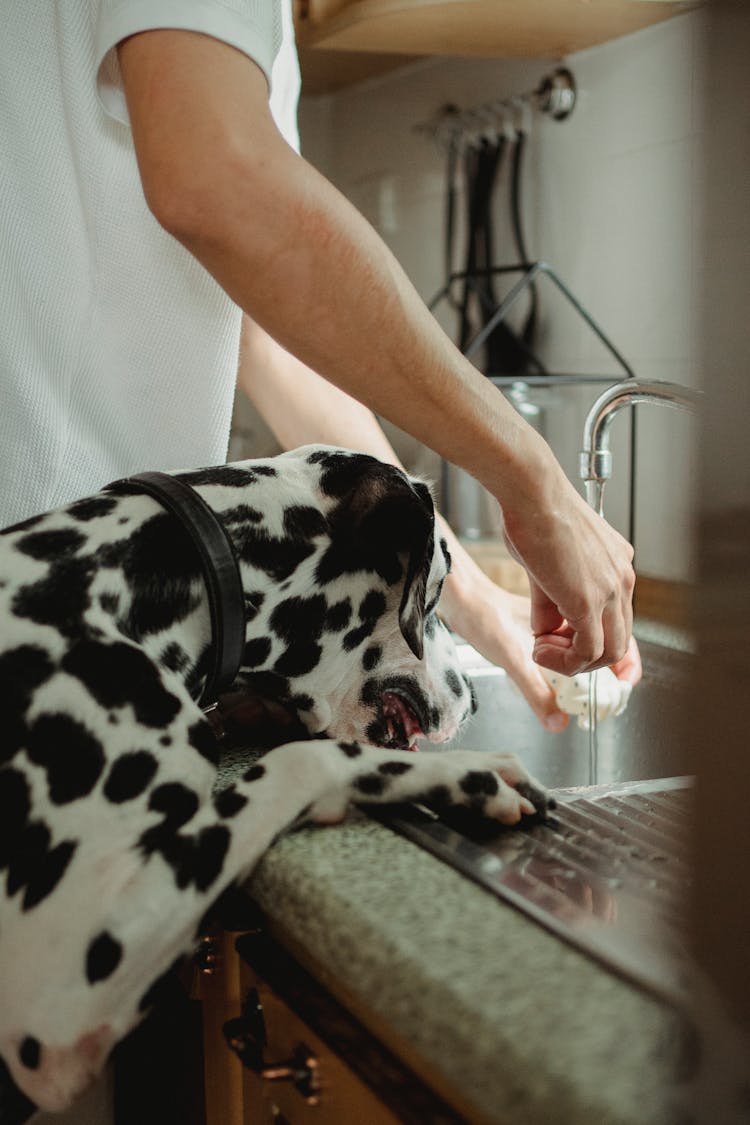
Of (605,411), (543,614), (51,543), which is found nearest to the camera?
(51,543)

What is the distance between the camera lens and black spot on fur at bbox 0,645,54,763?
815 millimetres

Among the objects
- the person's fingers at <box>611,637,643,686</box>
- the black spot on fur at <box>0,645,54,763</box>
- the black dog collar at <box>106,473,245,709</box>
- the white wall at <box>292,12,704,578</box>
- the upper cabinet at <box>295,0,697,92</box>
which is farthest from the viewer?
the white wall at <box>292,12,704,578</box>

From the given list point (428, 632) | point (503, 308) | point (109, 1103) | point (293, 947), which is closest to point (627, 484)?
point (503, 308)

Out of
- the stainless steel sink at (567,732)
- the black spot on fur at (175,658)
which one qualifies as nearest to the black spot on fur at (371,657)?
the black spot on fur at (175,658)

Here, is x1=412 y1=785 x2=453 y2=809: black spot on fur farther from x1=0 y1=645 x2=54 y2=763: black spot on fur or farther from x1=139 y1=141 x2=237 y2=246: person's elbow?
x1=139 y1=141 x2=237 y2=246: person's elbow

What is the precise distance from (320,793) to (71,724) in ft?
0.61

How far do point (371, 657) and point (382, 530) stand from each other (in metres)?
0.13

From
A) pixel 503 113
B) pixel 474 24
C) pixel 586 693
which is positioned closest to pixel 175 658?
pixel 586 693

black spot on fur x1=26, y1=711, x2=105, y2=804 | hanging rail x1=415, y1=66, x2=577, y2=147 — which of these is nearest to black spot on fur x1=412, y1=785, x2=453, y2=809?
black spot on fur x1=26, y1=711, x2=105, y2=804

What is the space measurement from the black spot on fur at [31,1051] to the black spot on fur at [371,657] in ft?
1.59

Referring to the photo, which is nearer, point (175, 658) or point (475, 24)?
point (175, 658)

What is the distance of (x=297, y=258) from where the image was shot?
85 centimetres

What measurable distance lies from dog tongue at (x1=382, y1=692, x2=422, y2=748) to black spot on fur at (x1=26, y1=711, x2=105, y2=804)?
0.38m

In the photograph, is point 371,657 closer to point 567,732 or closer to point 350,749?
point 350,749
